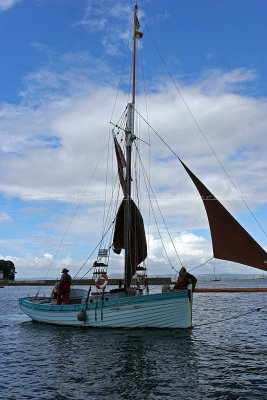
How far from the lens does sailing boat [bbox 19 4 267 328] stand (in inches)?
669

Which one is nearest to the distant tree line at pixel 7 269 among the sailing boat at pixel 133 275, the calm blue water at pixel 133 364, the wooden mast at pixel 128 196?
the sailing boat at pixel 133 275

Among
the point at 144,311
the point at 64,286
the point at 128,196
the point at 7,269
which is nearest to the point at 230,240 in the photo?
the point at 144,311

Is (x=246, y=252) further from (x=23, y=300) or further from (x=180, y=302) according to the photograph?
(x=23, y=300)

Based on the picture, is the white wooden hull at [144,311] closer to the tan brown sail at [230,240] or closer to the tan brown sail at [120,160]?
the tan brown sail at [230,240]

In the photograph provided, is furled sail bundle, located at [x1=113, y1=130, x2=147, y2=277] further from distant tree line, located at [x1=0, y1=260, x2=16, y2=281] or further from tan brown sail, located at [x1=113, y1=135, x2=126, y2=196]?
distant tree line, located at [x1=0, y1=260, x2=16, y2=281]

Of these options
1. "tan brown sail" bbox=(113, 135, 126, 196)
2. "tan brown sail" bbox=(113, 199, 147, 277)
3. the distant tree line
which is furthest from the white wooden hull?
the distant tree line

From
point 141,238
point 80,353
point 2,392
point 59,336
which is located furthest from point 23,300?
point 2,392

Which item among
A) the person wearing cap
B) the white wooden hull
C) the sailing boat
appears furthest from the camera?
the person wearing cap

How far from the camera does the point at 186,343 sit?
18.7 metres

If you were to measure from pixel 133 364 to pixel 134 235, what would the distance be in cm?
1167

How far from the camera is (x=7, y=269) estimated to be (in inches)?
5404

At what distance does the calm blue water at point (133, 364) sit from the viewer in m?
11.6

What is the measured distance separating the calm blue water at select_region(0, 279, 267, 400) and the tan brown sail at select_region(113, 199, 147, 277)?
589 cm

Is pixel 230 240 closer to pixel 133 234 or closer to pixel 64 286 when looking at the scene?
pixel 133 234
